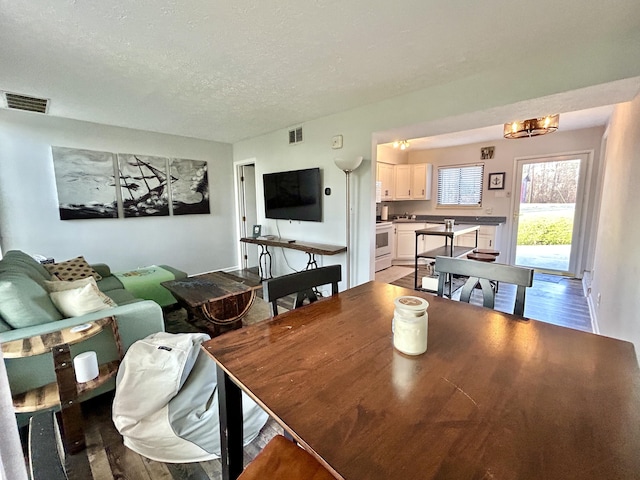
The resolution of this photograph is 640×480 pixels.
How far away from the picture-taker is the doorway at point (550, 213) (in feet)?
15.2

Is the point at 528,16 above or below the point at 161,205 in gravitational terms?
above

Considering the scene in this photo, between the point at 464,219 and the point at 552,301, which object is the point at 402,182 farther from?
the point at 552,301

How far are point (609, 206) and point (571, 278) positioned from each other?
91.0 inches

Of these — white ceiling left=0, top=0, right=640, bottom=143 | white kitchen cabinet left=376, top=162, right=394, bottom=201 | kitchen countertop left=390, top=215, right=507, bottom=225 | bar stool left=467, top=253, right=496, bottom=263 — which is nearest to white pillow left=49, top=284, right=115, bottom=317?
white ceiling left=0, top=0, right=640, bottom=143

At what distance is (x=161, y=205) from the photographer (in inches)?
177

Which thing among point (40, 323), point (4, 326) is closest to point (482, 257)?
point (40, 323)

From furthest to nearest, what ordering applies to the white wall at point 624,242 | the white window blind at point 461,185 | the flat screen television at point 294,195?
1. the white window blind at point 461,185
2. the flat screen television at point 294,195
3. the white wall at point 624,242

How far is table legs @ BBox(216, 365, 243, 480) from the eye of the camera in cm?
102

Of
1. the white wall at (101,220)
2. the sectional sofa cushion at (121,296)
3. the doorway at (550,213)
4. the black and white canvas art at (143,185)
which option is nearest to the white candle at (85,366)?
the sectional sofa cushion at (121,296)

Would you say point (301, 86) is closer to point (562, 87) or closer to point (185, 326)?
point (562, 87)

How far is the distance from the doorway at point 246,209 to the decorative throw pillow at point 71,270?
97.3 inches

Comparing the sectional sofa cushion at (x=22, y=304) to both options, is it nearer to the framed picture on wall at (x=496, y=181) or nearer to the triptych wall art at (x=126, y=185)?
the triptych wall art at (x=126, y=185)

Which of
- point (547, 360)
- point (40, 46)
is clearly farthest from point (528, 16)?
point (40, 46)

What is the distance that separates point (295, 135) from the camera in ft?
13.1
